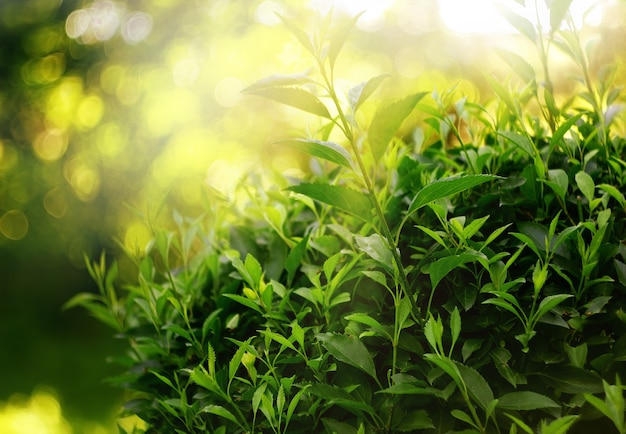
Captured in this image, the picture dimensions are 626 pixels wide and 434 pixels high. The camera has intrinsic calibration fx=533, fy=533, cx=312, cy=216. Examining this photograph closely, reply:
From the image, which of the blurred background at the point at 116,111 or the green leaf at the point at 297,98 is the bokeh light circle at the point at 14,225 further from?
the green leaf at the point at 297,98

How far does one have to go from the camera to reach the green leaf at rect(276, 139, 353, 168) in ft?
1.91

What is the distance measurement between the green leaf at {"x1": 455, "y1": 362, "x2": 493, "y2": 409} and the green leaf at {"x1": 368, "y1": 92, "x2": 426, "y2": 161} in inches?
10.0

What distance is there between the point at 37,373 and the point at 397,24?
397cm

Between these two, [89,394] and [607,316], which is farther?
[89,394]

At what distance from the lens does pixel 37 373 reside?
12.5 feet

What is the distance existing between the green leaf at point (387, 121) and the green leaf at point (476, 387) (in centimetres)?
25

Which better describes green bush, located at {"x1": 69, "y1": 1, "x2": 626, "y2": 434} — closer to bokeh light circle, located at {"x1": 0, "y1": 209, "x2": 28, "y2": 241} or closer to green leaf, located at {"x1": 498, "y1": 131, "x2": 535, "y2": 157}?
green leaf, located at {"x1": 498, "y1": 131, "x2": 535, "y2": 157}

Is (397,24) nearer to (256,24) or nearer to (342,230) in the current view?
(256,24)

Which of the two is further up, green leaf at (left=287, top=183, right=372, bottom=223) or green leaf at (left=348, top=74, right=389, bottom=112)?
green leaf at (left=348, top=74, right=389, bottom=112)

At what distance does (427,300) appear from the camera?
710 mm

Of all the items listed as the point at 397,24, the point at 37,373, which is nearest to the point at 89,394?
the point at 37,373

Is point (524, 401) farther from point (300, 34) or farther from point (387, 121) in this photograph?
point (300, 34)

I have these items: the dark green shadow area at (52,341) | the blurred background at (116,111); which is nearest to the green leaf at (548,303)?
the dark green shadow area at (52,341)

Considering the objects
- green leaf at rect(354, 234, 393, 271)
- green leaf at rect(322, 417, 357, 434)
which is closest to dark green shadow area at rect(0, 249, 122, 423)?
green leaf at rect(322, 417, 357, 434)
